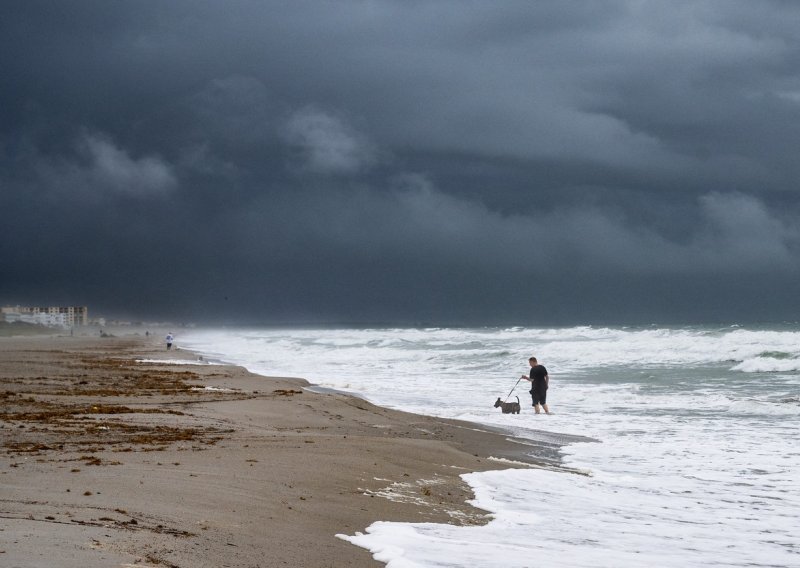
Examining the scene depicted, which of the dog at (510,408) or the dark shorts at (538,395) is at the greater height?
the dark shorts at (538,395)

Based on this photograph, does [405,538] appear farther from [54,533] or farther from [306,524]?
[54,533]

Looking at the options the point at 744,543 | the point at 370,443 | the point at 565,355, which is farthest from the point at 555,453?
the point at 565,355

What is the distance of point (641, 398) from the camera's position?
19766 millimetres

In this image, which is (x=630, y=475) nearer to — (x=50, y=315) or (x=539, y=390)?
(x=539, y=390)

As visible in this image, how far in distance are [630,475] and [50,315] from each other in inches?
6029

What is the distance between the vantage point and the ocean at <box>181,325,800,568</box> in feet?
19.7

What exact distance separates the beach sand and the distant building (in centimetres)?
13456

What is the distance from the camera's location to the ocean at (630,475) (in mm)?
6012

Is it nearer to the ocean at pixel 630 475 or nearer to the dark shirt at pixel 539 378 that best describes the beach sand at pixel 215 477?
the ocean at pixel 630 475

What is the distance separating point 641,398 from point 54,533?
1725 cm

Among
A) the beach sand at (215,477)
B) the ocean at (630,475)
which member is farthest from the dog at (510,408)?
the beach sand at (215,477)

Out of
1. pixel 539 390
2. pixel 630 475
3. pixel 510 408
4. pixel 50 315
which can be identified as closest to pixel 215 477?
pixel 630 475

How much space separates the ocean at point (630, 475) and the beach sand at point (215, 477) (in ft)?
1.67

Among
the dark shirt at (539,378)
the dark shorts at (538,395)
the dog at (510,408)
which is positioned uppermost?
the dark shirt at (539,378)
